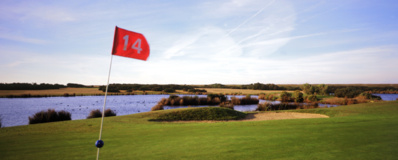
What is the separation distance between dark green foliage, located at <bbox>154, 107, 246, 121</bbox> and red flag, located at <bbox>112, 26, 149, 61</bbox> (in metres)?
10.9

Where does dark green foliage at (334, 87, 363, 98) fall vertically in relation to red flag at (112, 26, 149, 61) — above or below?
below

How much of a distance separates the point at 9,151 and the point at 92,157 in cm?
222

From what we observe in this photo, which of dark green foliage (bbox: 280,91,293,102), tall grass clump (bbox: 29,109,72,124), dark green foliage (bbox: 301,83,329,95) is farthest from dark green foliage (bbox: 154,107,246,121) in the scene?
dark green foliage (bbox: 301,83,329,95)

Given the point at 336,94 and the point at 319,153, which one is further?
the point at 336,94

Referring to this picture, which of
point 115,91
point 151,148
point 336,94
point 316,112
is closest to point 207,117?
point 316,112

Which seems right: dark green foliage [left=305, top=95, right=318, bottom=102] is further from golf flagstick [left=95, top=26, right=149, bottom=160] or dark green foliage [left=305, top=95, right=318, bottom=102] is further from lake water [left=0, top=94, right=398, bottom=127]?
golf flagstick [left=95, top=26, right=149, bottom=160]

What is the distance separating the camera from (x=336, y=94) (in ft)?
144

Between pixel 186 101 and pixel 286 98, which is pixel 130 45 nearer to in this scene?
pixel 186 101

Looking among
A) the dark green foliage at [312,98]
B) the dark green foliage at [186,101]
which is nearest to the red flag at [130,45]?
the dark green foliage at [186,101]

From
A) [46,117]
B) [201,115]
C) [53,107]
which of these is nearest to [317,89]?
[201,115]

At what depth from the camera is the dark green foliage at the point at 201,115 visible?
631 inches

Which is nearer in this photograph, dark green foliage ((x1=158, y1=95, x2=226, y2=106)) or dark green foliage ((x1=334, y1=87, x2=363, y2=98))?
dark green foliage ((x1=158, y1=95, x2=226, y2=106))

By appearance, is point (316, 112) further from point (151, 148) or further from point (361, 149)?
point (151, 148)

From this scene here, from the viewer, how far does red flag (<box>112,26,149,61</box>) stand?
4598 mm
